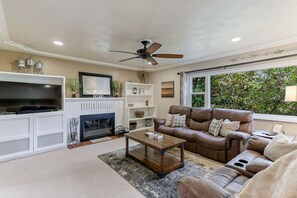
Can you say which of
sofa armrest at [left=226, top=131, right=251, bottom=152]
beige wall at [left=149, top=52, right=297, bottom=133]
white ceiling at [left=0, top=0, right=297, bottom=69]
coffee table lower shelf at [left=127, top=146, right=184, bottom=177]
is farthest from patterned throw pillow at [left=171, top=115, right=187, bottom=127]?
white ceiling at [left=0, top=0, right=297, bottom=69]

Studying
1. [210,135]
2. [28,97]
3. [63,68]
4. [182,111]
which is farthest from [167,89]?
[28,97]

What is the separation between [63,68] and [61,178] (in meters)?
3.12

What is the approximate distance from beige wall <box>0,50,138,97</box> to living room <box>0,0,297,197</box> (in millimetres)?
26

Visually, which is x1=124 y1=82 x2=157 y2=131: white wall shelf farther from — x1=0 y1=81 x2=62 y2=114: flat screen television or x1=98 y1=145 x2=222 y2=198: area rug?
x1=98 y1=145 x2=222 y2=198: area rug

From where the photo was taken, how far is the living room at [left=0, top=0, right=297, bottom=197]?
195cm

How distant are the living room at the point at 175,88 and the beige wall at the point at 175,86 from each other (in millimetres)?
34

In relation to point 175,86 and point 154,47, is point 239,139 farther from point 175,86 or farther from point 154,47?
point 175,86

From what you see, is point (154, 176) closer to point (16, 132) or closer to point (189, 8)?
point (189, 8)

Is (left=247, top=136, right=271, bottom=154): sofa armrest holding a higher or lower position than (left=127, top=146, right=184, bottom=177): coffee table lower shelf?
higher

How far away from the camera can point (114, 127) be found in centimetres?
511

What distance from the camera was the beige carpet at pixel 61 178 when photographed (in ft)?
6.76

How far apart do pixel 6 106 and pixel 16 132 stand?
611 millimetres

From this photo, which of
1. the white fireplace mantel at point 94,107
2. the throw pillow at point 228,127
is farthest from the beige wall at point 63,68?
the throw pillow at point 228,127

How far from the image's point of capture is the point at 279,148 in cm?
183
